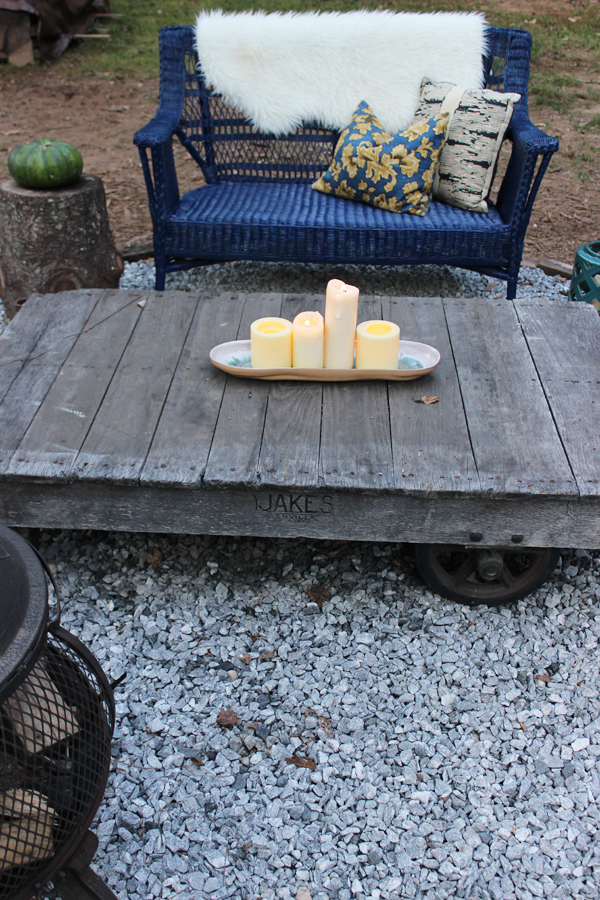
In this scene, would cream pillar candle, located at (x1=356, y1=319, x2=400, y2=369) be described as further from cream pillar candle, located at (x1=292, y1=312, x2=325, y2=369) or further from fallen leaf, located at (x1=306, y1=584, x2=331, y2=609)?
fallen leaf, located at (x1=306, y1=584, x2=331, y2=609)

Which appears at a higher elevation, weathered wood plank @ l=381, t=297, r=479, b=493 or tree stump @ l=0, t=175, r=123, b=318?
tree stump @ l=0, t=175, r=123, b=318

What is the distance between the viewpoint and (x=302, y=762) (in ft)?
5.15

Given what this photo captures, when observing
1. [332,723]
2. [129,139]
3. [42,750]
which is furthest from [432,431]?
[129,139]

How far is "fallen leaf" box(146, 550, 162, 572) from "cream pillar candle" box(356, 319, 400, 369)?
0.82m

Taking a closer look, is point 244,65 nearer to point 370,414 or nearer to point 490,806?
point 370,414

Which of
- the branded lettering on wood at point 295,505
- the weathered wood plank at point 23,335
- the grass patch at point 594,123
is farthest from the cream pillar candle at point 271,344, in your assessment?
the grass patch at point 594,123

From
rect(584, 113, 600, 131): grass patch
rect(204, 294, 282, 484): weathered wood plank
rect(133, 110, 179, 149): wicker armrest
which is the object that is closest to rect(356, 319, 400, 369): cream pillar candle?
rect(204, 294, 282, 484): weathered wood plank

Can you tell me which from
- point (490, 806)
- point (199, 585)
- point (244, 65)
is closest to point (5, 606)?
point (199, 585)

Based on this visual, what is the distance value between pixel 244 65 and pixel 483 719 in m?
2.98

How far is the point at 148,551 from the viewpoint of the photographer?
210 cm

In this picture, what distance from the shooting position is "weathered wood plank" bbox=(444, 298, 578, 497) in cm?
162

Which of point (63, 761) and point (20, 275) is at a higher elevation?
point (20, 275)

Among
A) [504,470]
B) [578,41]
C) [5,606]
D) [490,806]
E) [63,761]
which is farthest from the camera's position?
[578,41]

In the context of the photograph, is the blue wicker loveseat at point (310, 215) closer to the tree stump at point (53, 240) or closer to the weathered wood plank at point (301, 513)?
the tree stump at point (53, 240)
